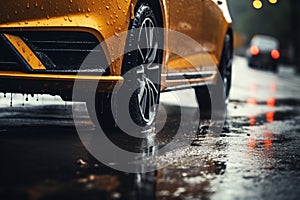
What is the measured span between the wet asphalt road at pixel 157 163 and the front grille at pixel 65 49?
23.4 inches

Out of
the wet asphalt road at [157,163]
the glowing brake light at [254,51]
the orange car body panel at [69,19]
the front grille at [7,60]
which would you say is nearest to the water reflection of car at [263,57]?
the glowing brake light at [254,51]

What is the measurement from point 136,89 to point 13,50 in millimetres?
1145

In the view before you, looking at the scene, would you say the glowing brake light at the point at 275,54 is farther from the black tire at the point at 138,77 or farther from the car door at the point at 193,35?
the black tire at the point at 138,77

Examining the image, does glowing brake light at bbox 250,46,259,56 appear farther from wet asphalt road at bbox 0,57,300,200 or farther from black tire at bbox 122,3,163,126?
black tire at bbox 122,3,163,126

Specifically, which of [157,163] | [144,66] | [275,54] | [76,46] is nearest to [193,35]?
[144,66]

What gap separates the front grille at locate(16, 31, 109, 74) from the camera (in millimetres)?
5996

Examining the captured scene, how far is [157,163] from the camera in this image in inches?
204

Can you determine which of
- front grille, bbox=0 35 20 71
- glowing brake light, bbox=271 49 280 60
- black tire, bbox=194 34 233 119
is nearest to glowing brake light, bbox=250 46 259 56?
glowing brake light, bbox=271 49 280 60

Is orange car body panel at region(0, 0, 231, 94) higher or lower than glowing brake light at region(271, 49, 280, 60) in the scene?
lower

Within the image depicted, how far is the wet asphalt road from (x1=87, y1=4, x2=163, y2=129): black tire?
0.69 feet

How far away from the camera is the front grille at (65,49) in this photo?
19.7ft

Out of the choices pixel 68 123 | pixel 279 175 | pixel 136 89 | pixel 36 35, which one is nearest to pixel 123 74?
pixel 136 89

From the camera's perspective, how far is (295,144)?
263 inches

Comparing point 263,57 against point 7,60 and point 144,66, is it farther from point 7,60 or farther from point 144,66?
point 7,60
